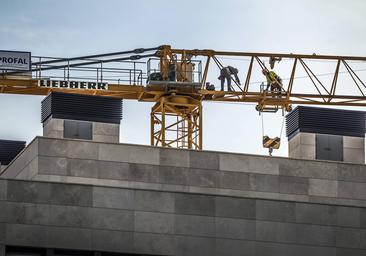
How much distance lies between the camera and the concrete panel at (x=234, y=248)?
76.4m

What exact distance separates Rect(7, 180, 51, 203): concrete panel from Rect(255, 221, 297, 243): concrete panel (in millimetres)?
11079

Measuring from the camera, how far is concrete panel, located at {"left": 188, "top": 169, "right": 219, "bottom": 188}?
3319 inches

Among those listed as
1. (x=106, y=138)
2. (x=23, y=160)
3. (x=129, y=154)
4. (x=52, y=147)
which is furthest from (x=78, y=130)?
(x=52, y=147)

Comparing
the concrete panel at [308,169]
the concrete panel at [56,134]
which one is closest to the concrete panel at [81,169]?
the concrete panel at [56,134]

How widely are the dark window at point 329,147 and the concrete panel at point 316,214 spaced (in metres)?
12.7

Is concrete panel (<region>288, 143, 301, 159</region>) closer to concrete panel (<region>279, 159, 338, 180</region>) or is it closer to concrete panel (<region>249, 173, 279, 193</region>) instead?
concrete panel (<region>279, 159, 338, 180</region>)

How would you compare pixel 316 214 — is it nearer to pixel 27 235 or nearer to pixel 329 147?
pixel 329 147

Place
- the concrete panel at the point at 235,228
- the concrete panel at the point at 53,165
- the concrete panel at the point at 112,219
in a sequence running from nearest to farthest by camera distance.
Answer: the concrete panel at the point at 112,219 < the concrete panel at the point at 235,228 < the concrete panel at the point at 53,165

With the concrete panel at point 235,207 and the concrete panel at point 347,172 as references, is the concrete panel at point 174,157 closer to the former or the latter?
the concrete panel at point 235,207

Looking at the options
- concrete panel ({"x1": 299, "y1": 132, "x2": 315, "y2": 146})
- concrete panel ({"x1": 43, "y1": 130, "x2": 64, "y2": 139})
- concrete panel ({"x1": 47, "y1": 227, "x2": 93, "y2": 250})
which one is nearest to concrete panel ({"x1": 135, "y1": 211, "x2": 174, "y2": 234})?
concrete panel ({"x1": 47, "y1": 227, "x2": 93, "y2": 250})

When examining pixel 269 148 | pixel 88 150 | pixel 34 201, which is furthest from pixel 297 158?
pixel 269 148

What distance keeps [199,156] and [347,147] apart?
12.0 meters

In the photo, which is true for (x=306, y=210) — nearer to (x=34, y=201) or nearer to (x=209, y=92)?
(x=34, y=201)

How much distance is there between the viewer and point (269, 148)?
4727 inches
